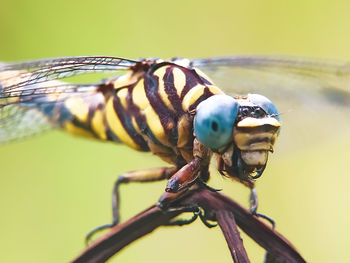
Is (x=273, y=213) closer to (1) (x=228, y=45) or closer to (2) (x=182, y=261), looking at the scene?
(2) (x=182, y=261)

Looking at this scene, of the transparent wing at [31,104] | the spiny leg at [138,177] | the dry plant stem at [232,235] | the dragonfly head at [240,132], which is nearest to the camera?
the dry plant stem at [232,235]

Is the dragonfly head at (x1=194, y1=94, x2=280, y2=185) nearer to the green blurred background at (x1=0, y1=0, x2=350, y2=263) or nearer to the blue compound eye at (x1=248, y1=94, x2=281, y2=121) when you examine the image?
the blue compound eye at (x1=248, y1=94, x2=281, y2=121)

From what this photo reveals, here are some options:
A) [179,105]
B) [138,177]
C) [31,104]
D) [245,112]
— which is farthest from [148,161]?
[245,112]

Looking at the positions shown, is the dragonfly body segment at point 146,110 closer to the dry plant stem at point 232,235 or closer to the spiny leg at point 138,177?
the spiny leg at point 138,177

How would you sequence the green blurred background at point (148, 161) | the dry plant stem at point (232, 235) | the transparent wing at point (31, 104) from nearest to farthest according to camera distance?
the dry plant stem at point (232, 235) < the transparent wing at point (31, 104) < the green blurred background at point (148, 161)

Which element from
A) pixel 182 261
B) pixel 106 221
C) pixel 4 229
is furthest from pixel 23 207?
pixel 182 261

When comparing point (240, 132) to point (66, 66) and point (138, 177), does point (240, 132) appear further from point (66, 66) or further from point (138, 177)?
point (66, 66)

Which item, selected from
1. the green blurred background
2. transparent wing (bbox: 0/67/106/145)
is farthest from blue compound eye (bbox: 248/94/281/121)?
the green blurred background

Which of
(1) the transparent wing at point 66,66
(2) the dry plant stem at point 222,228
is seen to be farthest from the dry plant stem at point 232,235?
(1) the transparent wing at point 66,66
